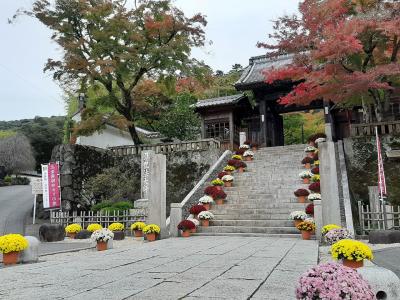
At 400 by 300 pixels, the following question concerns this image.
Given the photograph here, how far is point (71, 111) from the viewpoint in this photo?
1661 inches

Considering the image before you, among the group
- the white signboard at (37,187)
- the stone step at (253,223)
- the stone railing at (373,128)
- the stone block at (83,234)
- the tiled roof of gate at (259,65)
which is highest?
the tiled roof of gate at (259,65)

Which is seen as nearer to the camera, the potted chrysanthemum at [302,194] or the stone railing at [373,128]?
the potted chrysanthemum at [302,194]

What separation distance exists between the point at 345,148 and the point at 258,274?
46.1 ft

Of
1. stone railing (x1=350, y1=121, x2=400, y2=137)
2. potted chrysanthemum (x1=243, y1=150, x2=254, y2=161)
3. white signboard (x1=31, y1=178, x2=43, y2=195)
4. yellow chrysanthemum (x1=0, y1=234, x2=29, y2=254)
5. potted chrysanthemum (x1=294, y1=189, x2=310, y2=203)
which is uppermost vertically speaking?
stone railing (x1=350, y1=121, x2=400, y2=137)

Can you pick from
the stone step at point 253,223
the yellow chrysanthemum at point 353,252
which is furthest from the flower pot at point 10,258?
the stone step at point 253,223

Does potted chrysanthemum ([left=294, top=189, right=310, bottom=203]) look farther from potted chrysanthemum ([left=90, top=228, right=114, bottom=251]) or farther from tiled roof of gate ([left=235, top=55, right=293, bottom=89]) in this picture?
tiled roof of gate ([left=235, top=55, right=293, bottom=89])

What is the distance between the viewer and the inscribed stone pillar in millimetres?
13453

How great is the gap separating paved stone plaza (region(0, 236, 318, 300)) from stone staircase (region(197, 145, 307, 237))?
5.19 m

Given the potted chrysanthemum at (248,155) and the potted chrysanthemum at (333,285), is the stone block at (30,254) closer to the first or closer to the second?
the potted chrysanthemum at (333,285)

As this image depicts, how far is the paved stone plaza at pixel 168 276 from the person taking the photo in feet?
15.8

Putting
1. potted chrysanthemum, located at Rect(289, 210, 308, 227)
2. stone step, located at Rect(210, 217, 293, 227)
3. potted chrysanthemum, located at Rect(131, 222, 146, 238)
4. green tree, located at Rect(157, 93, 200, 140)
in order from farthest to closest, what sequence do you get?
green tree, located at Rect(157, 93, 200, 140) < potted chrysanthemum, located at Rect(131, 222, 146, 238) < stone step, located at Rect(210, 217, 293, 227) < potted chrysanthemum, located at Rect(289, 210, 308, 227)

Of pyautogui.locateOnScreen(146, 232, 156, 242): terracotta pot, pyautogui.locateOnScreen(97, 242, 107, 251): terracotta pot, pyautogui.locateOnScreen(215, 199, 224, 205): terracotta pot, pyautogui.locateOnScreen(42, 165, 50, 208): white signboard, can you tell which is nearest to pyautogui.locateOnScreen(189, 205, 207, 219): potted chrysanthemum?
pyautogui.locateOnScreen(215, 199, 224, 205): terracotta pot

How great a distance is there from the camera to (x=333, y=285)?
10.5ft

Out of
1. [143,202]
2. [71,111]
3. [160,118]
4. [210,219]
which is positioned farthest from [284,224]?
[71,111]
